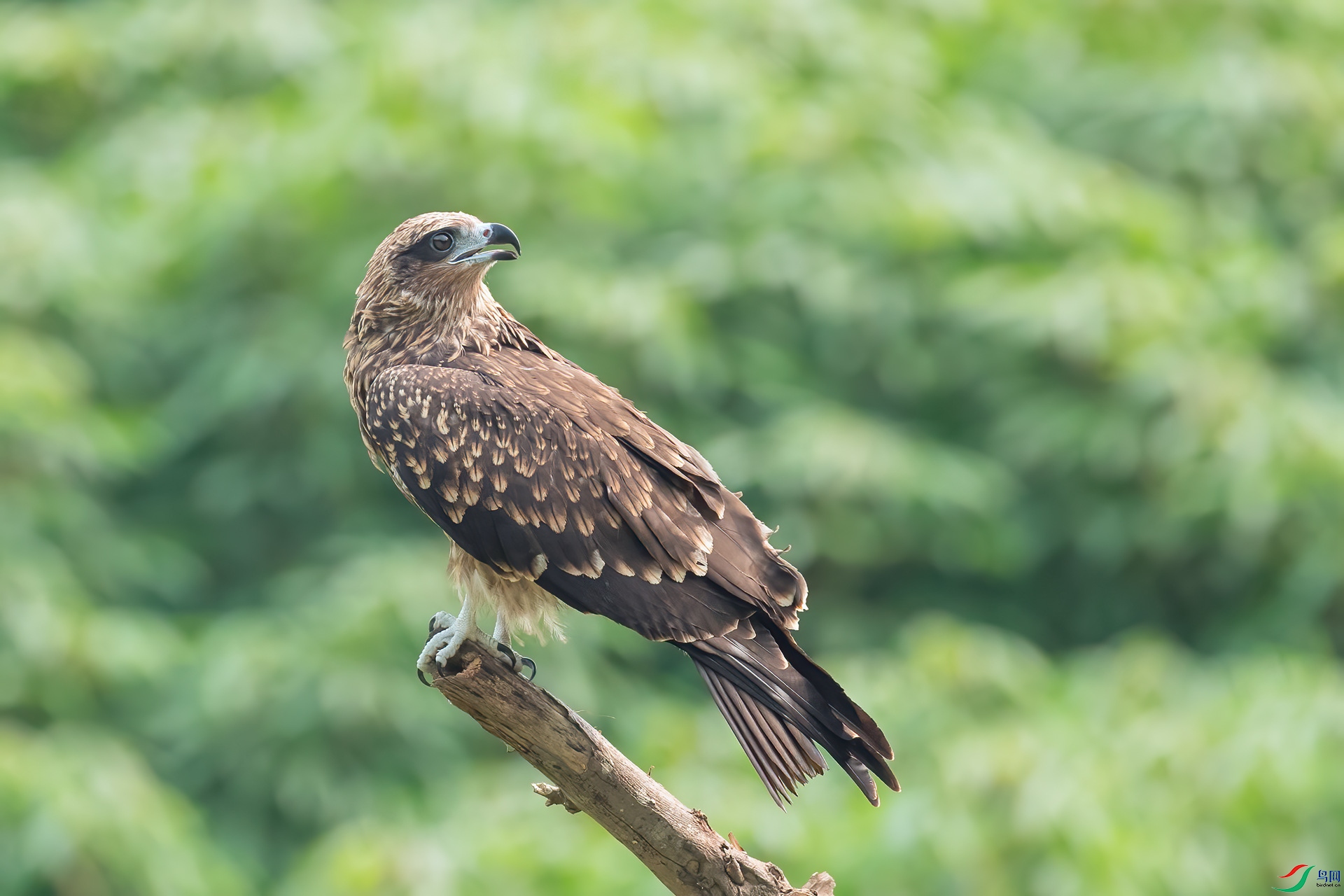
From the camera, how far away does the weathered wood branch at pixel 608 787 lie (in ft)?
12.7

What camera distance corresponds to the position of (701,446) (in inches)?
341

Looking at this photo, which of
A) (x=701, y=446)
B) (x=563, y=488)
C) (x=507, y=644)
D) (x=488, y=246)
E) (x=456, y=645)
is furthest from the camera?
(x=701, y=446)

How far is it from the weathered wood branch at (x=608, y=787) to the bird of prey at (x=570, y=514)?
0.20 metres

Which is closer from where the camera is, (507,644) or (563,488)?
(563,488)

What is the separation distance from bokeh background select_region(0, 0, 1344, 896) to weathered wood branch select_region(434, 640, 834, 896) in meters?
2.96

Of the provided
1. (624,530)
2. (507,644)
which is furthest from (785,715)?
(507,644)

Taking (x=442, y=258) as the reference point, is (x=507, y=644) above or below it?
below

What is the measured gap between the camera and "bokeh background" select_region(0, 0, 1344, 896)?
23.9 ft

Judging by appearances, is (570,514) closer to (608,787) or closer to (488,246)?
(608,787)

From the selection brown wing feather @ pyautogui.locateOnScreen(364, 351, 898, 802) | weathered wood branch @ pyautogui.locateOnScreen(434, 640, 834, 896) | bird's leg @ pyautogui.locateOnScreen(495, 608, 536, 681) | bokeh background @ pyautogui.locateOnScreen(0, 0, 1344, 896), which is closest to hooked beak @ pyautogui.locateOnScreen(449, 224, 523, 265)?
brown wing feather @ pyautogui.locateOnScreen(364, 351, 898, 802)

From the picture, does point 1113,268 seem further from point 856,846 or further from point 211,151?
point 211,151

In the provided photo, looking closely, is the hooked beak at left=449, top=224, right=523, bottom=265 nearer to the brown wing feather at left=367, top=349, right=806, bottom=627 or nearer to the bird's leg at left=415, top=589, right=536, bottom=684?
the brown wing feather at left=367, top=349, right=806, bottom=627

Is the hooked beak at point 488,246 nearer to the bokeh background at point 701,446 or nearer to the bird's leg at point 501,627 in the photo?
the bird's leg at point 501,627

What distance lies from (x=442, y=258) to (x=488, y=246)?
0.49 feet
